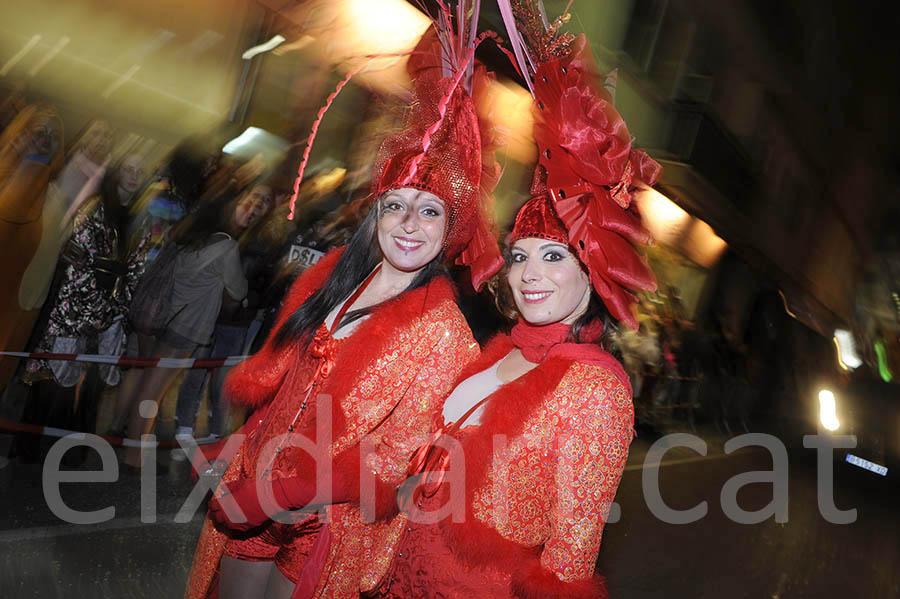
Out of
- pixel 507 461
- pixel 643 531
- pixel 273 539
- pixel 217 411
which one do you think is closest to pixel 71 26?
pixel 217 411

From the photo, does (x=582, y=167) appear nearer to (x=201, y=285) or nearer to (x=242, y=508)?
(x=242, y=508)

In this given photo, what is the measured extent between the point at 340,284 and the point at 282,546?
2.92 ft

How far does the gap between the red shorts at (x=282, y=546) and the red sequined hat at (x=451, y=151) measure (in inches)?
37.5

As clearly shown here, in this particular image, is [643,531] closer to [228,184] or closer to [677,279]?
[228,184]

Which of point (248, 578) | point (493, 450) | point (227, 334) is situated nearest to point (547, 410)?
point (493, 450)

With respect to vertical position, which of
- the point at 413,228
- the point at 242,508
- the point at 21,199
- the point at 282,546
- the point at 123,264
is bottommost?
the point at 282,546

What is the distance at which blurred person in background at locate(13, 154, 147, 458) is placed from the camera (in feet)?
14.4

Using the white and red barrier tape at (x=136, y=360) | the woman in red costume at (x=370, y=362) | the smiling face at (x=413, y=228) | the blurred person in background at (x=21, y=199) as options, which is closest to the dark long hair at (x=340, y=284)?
the woman in red costume at (x=370, y=362)

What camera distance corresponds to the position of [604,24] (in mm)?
10523

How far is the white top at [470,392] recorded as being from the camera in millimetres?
2156

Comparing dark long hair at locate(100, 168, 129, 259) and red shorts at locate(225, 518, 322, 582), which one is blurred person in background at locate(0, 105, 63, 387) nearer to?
dark long hair at locate(100, 168, 129, 259)

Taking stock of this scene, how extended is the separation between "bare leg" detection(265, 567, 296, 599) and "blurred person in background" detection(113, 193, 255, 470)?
2836mm

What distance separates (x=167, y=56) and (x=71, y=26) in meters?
0.83

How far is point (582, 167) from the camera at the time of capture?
2029 mm
